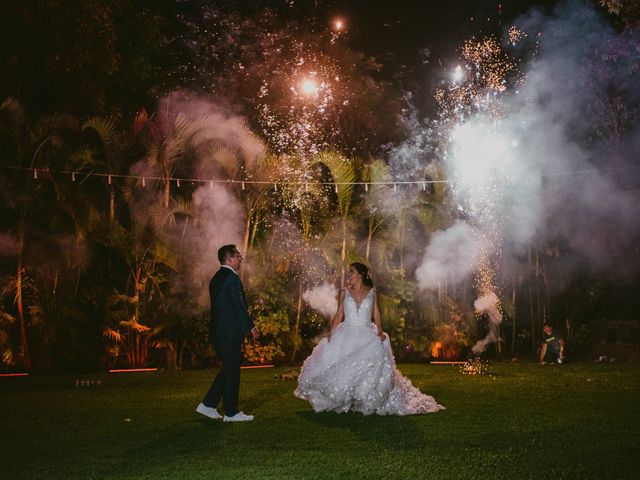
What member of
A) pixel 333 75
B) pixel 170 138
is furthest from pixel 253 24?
pixel 170 138

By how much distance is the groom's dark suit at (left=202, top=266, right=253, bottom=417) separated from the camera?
8.39 metres

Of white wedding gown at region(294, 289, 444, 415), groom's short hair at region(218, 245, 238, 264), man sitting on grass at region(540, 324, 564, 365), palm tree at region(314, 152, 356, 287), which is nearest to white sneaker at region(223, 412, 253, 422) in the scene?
white wedding gown at region(294, 289, 444, 415)

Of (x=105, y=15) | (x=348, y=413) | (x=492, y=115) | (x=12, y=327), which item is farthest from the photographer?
(x=492, y=115)

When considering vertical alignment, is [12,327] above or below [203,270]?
below

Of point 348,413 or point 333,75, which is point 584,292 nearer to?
point 333,75

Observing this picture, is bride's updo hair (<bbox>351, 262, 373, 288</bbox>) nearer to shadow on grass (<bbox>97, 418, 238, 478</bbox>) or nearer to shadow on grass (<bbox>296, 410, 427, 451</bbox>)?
shadow on grass (<bbox>296, 410, 427, 451</bbox>)

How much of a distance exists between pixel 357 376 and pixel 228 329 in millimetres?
1651

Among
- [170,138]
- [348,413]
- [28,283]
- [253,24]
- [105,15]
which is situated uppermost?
[253,24]

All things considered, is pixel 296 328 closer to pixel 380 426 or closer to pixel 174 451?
pixel 380 426

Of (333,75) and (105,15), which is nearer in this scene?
(105,15)

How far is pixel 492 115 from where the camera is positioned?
1933 cm

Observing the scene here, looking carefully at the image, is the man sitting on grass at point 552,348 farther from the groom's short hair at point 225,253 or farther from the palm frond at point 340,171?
the groom's short hair at point 225,253

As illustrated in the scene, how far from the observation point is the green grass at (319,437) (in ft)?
19.1

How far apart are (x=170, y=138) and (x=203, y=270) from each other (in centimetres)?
315
